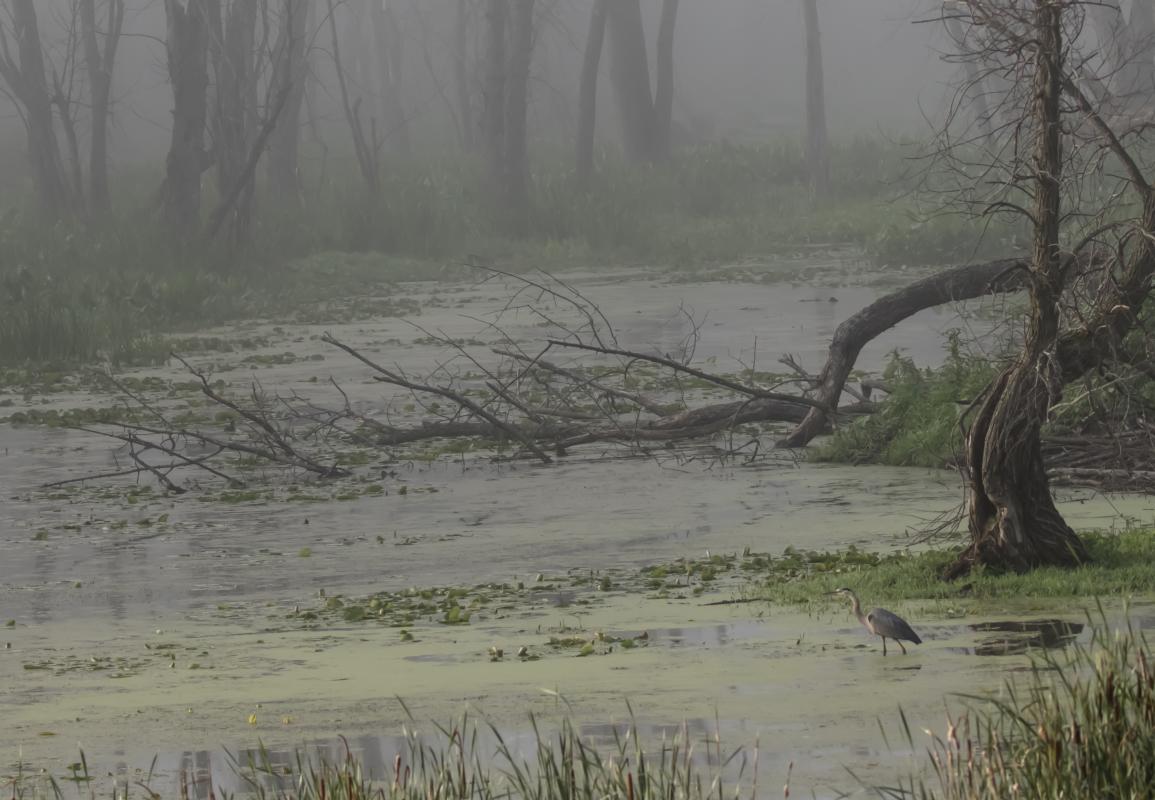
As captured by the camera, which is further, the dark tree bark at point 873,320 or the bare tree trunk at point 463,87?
the bare tree trunk at point 463,87

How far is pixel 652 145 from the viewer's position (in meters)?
42.7

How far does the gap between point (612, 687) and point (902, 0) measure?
10148 centimetres

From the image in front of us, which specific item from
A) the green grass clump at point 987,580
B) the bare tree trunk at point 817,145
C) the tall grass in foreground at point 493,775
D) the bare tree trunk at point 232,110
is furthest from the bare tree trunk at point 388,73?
the tall grass in foreground at point 493,775

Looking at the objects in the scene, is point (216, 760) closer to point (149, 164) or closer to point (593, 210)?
point (593, 210)

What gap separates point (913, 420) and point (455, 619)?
5.00 metres

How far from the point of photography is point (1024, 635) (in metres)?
7.18

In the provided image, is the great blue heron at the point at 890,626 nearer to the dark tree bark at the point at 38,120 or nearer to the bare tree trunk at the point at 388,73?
the dark tree bark at the point at 38,120

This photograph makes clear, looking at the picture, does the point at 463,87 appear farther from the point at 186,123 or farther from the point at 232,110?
the point at 186,123

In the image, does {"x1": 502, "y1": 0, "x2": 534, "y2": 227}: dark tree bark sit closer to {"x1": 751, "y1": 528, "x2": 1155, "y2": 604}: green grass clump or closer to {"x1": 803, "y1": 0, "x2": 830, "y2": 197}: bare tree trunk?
{"x1": 803, "y1": 0, "x2": 830, "y2": 197}: bare tree trunk

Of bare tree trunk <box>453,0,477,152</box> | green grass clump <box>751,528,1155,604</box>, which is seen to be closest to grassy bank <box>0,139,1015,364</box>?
bare tree trunk <box>453,0,477,152</box>

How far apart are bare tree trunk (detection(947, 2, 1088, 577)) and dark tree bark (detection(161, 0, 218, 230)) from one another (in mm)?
20713

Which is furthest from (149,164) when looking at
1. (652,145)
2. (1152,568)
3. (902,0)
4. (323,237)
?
(902,0)

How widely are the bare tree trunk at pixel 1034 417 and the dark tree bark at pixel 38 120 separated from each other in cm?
2433

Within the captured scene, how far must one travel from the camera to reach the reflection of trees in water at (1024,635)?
696 cm
